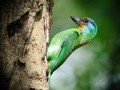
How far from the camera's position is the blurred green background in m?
8.62

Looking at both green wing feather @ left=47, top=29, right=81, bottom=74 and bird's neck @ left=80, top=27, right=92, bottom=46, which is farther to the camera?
→ bird's neck @ left=80, top=27, right=92, bottom=46

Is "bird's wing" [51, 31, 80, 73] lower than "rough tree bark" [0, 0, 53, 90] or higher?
lower

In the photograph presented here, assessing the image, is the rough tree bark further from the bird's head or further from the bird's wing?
the bird's head

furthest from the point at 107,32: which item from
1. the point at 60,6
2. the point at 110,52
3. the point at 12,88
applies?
the point at 12,88

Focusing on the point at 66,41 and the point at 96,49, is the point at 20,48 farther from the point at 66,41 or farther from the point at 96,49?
the point at 96,49

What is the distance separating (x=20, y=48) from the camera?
482 centimetres

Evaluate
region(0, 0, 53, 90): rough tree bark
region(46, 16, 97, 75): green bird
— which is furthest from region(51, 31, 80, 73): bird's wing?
region(0, 0, 53, 90): rough tree bark

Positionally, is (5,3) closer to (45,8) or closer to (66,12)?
(45,8)

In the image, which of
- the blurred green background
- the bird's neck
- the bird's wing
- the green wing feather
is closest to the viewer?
the green wing feather

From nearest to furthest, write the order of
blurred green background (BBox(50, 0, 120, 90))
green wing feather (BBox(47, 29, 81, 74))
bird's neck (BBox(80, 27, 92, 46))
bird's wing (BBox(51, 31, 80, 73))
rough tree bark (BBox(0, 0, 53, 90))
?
1. rough tree bark (BBox(0, 0, 53, 90))
2. green wing feather (BBox(47, 29, 81, 74))
3. bird's wing (BBox(51, 31, 80, 73))
4. bird's neck (BBox(80, 27, 92, 46))
5. blurred green background (BBox(50, 0, 120, 90))

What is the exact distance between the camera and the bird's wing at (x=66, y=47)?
5941 mm

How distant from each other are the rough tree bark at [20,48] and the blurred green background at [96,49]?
10.1 feet

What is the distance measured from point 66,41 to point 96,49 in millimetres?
3532

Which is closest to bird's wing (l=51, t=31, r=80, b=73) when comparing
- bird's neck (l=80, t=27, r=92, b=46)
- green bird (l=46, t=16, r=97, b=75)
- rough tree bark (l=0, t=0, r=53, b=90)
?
green bird (l=46, t=16, r=97, b=75)
